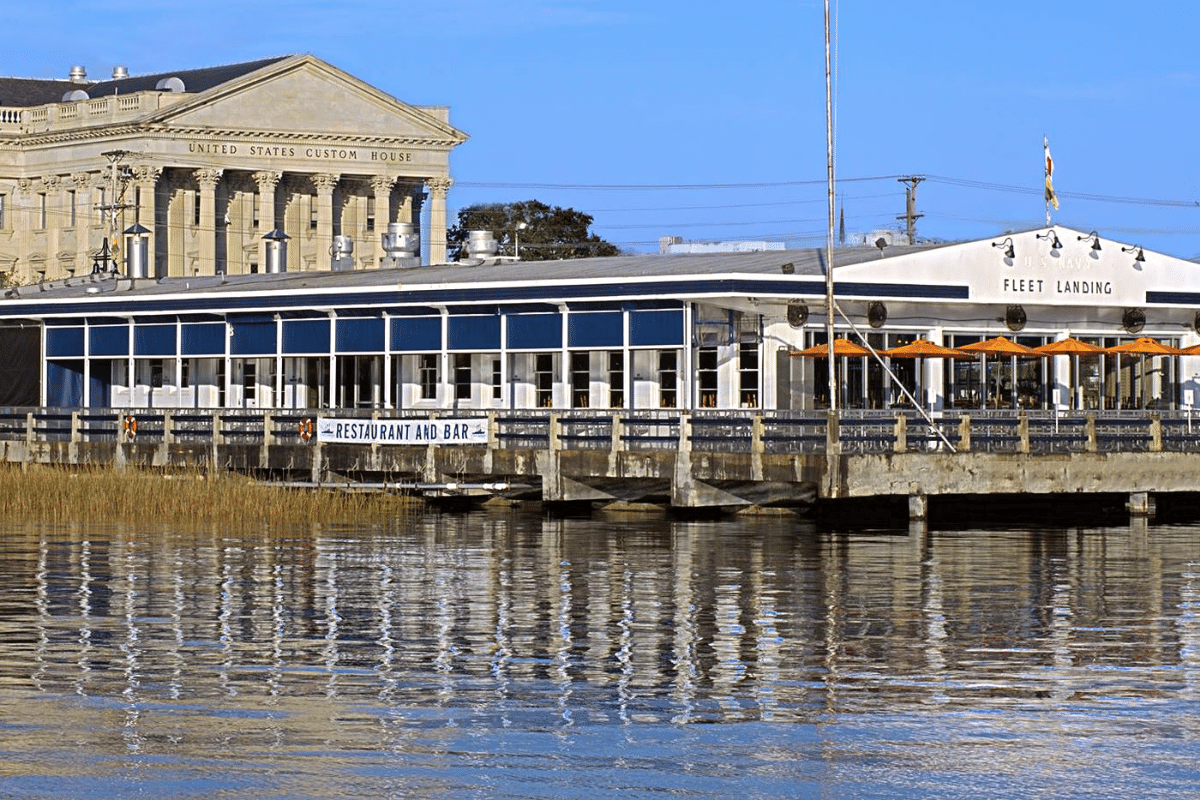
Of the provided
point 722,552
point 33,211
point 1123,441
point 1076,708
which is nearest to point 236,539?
point 722,552

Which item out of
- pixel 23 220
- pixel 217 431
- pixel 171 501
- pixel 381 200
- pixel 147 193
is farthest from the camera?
pixel 23 220

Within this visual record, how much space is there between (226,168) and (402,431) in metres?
92.0

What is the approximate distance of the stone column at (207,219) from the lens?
13900 centimetres

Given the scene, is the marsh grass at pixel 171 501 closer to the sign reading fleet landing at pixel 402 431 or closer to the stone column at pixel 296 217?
the sign reading fleet landing at pixel 402 431

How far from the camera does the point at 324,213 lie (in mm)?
143375

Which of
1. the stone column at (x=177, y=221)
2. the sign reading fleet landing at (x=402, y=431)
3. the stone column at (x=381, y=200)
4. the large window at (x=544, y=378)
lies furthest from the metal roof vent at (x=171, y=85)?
the sign reading fleet landing at (x=402, y=431)

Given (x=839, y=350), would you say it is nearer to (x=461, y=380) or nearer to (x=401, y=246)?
(x=461, y=380)

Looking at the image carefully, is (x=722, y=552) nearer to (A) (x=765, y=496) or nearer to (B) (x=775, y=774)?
(A) (x=765, y=496)

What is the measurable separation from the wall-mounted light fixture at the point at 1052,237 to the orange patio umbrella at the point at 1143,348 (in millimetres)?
2610

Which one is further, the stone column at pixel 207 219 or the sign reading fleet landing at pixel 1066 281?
the stone column at pixel 207 219

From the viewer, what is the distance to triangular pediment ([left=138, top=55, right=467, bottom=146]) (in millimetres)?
138375

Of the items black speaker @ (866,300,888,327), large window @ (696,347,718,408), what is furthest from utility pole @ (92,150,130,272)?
black speaker @ (866,300,888,327)

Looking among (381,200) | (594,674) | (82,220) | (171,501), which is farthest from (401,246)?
(381,200)

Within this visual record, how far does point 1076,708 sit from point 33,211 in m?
131
